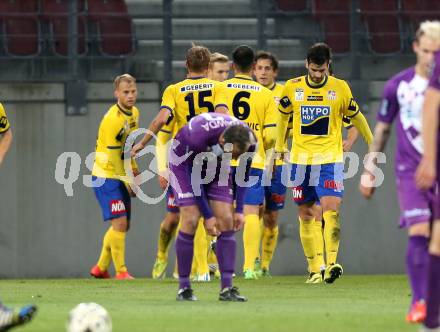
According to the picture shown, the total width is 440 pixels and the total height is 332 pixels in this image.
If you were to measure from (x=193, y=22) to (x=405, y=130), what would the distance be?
1034 centimetres

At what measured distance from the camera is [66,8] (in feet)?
59.7

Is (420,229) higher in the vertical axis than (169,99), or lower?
lower

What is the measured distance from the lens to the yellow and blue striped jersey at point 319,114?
545 inches

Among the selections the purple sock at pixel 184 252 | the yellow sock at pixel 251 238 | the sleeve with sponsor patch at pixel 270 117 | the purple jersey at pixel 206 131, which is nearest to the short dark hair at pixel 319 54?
the sleeve with sponsor patch at pixel 270 117

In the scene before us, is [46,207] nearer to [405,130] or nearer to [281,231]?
[281,231]

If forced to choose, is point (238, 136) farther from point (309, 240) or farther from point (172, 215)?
point (172, 215)

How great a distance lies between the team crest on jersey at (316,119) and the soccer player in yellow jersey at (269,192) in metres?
1.40

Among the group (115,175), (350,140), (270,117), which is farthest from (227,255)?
(115,175)

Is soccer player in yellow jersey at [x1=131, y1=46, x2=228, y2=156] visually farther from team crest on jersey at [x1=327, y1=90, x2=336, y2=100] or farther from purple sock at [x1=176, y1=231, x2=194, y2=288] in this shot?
purple sock at [x1=176, y1=231, x2=194, y2=288]

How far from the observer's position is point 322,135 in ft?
45.5

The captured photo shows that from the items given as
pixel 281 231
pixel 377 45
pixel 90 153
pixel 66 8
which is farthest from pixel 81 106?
pixel 377 45

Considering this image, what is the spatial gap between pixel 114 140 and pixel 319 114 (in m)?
2.92

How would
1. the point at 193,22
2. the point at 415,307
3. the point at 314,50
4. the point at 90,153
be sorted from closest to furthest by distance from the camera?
1. the point at 415,307
2. the point at 314,50
3. the point at 90,153
4. the point at 193,22

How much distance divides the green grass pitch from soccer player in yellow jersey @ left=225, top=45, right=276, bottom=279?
51 centimetres
